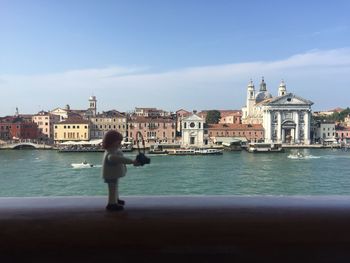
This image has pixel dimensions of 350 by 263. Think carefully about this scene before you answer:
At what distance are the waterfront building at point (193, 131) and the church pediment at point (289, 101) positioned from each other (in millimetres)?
6352

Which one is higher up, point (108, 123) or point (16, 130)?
point (108, 123)

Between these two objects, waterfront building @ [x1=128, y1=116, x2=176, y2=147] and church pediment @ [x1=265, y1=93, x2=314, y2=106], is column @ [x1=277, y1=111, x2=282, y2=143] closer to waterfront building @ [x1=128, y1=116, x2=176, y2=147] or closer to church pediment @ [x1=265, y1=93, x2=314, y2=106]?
church pediment @ [x1=265, y1=93, x2=314, y2=106]

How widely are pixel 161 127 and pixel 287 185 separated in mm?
25743

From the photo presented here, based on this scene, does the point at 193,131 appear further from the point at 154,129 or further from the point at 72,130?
the point at 72,130

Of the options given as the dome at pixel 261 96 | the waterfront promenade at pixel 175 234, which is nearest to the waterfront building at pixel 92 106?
the dome at pixel 261 96

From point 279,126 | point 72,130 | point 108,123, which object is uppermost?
point 108,123

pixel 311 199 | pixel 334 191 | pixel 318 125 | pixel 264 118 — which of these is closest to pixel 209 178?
pixel 334 191

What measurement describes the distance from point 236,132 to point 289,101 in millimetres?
5469

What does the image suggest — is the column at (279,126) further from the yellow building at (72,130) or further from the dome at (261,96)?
the yellow building at (72,130)

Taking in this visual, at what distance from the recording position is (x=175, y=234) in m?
0.80

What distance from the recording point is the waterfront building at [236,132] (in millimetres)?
38969

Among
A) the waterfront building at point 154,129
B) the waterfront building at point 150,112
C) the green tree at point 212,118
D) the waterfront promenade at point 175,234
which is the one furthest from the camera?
the green tree at point 212,118

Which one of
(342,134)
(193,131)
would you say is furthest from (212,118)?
(342,134)

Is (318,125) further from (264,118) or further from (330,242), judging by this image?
(330,242)
